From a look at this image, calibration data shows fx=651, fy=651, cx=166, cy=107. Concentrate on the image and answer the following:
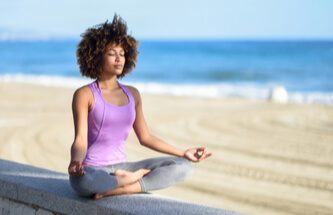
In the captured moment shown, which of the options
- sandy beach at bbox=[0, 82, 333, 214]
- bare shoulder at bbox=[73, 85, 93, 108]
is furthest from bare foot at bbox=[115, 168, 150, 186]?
sandy beach at bbox=[0, 82, 333, 214]

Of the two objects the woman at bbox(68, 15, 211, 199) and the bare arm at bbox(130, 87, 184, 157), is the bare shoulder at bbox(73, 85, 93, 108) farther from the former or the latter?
the bare arm at bbox(130, 87, 184, 157)

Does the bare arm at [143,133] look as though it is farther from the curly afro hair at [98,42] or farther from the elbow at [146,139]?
the curly afro hair at [98,42]

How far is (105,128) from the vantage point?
3297 mm

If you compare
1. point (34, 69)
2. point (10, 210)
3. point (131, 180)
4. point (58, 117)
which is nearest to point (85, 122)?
point (131, 180)

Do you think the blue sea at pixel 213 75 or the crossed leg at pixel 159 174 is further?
the blue sea at pixel 213 75

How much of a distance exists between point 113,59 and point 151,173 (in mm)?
619

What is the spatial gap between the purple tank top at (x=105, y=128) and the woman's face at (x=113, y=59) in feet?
0.37

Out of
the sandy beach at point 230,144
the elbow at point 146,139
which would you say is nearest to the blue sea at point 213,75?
the sandy beach at point 230,144

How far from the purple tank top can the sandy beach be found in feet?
7.62

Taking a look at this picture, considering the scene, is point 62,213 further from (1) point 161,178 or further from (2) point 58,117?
(2) point 58,117

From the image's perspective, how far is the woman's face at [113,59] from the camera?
132 inches

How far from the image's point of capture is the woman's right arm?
3.14 metres

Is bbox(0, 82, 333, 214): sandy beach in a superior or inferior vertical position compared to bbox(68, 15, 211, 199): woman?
inferior

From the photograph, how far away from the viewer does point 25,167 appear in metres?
3.99
